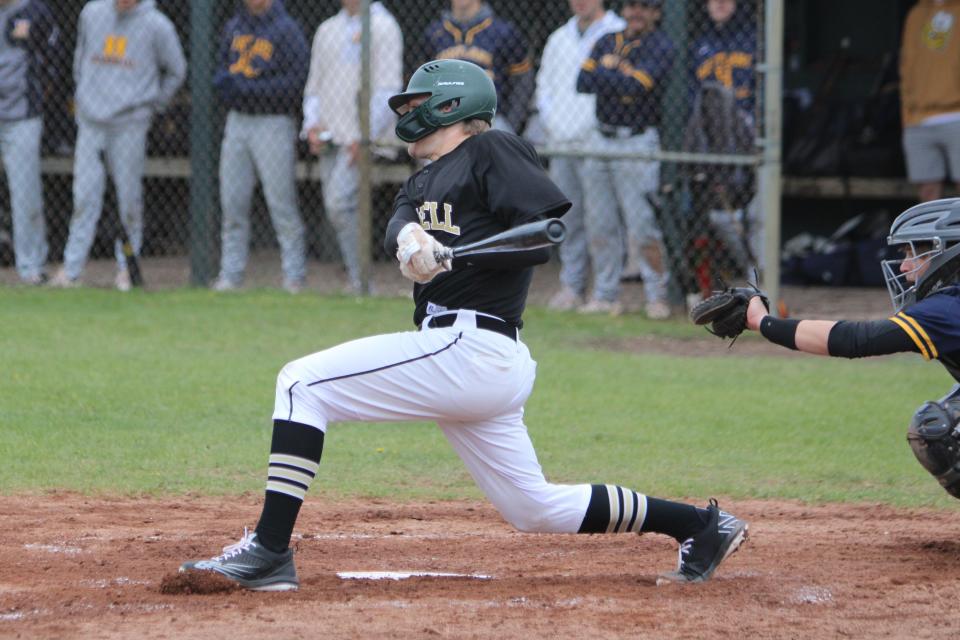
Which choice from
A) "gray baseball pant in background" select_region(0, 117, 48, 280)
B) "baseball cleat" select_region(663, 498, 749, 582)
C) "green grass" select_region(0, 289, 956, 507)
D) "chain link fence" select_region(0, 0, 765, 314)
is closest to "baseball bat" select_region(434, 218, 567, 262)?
"baseball cleat" select_region(663, 498, 749, 582)

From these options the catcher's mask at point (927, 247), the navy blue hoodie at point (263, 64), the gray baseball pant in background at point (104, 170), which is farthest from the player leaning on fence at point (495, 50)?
the catcher's mask at point (927, 247)

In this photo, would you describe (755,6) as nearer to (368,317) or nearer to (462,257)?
(368,317)

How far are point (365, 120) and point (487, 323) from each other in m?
6.94

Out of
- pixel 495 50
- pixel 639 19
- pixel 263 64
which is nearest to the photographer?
pixel 639 19

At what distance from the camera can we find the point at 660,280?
418 inches

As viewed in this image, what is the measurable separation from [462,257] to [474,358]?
12.3 inches

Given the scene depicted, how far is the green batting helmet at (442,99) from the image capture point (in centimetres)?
427

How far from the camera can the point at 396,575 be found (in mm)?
4543

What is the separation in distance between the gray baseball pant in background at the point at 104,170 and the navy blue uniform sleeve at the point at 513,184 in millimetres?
7314

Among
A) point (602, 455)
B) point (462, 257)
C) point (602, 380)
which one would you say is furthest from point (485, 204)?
point (602, 380)

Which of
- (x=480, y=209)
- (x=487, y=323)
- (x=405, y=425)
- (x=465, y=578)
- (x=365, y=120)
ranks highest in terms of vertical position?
(x=480, y=209)

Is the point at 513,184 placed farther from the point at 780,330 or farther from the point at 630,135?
the point at 630,135

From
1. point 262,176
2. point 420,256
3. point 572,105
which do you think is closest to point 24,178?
point 262,176

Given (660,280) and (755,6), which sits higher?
(755,6)
